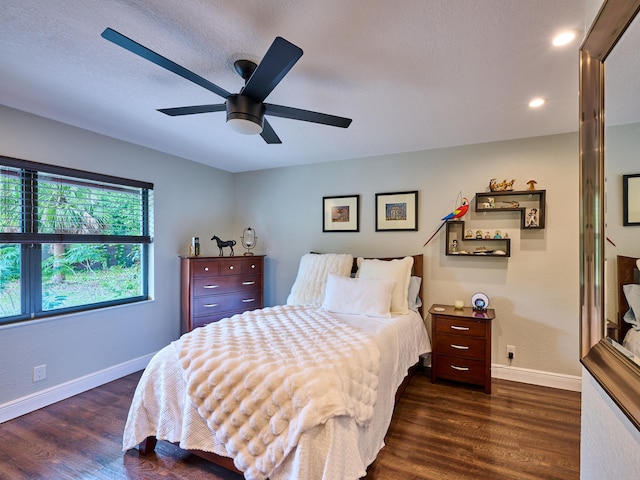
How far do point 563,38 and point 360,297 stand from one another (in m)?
2.25

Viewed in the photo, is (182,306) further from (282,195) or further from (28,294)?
(282,195)

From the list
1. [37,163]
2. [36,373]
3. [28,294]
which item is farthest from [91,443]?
[37,163]

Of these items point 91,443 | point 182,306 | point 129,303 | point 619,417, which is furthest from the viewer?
point 182,306

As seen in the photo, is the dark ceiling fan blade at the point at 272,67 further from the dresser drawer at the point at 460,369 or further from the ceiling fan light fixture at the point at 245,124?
the dresser drawer at the point at 460,369

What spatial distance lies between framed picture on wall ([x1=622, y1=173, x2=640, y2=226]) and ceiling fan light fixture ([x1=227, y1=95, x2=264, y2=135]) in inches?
63.1

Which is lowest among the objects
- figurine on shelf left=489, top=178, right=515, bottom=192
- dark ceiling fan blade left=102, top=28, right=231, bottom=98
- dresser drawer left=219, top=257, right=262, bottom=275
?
dresser drawer left=219, top=257, right=262, bottom=275

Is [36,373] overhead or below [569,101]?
below

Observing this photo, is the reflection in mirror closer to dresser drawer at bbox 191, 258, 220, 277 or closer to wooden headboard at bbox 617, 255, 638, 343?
wooden headboard at bbox 617, 255, 638, 343

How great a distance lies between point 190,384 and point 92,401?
168 centimetres

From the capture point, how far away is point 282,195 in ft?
14.3

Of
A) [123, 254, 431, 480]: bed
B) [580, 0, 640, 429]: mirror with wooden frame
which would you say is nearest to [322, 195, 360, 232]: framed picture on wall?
[123, 254, 431, 480]: bed

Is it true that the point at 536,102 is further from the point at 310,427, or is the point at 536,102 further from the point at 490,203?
the point at 310,427

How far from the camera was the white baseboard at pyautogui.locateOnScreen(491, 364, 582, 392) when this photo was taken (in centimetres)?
291

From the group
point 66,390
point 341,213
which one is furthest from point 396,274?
point 66,390
